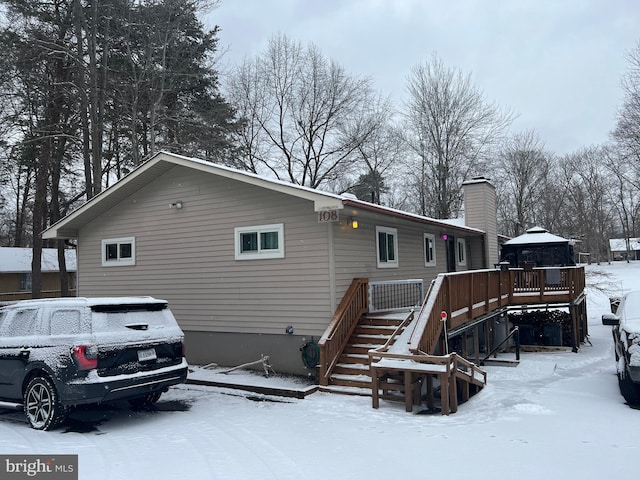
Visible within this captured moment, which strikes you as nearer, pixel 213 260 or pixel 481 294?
pixel 213 260

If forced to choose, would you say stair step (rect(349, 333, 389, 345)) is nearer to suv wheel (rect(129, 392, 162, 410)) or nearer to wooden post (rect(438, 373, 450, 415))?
wooden post (rect(438, 373, 450, 415))

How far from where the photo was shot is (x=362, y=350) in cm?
893

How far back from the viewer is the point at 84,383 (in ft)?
19.2

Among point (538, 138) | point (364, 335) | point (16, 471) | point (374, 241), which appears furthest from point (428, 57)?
point (16, 471)

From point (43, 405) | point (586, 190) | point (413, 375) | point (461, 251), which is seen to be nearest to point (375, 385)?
point (413, 375)

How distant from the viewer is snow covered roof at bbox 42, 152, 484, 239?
8.63m

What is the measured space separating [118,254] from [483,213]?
1298 cm

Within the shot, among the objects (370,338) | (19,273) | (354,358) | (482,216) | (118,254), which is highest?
(482,216)

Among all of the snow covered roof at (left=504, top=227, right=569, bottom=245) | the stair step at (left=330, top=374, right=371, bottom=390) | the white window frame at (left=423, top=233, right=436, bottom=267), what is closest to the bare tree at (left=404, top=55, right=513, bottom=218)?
the snow covered roof at (left=504, top=227, right=569, bottom=245)

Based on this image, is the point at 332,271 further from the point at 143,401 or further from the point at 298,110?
the point at 298,110

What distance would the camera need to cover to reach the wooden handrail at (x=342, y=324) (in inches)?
333

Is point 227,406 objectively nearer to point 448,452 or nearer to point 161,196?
point 448,452

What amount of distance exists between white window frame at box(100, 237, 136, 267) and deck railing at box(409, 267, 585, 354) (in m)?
7.59

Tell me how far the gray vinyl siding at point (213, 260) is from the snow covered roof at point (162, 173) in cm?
25
